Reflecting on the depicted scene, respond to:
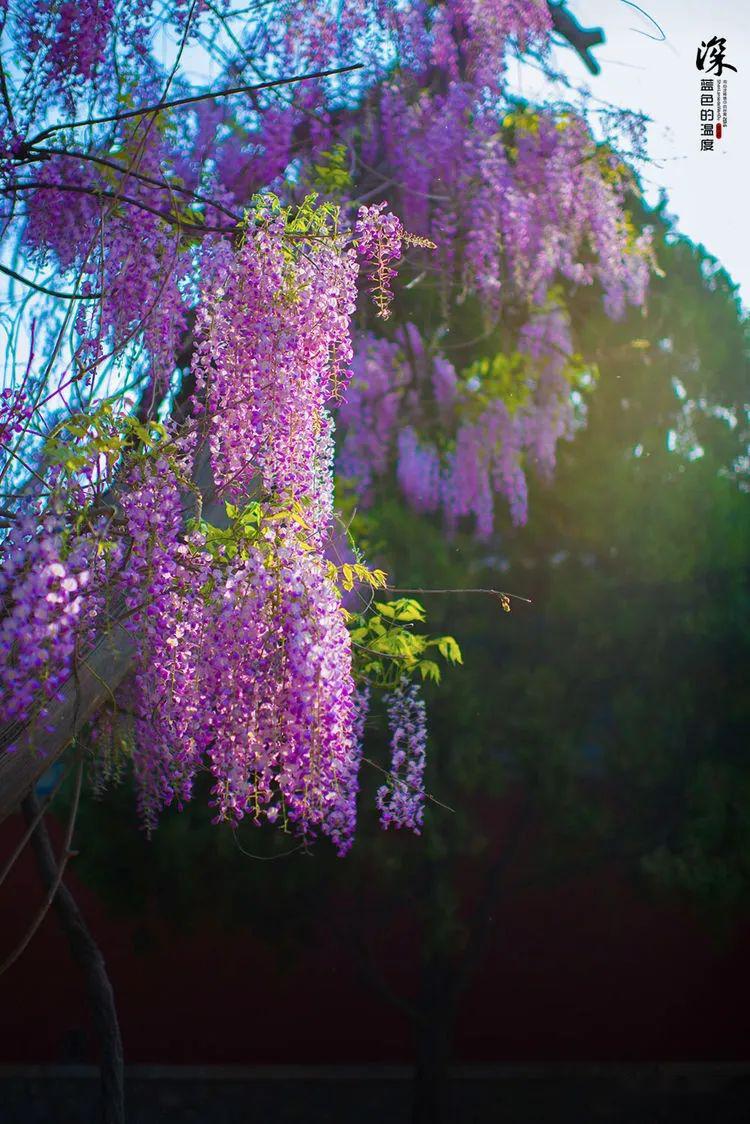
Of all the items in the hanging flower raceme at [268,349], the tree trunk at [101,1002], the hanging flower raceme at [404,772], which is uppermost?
the hanging flower raceme at [268,349]

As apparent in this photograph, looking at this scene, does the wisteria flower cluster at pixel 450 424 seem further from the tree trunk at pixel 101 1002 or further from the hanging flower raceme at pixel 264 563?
the hanging flower raceme at pixel 264 563

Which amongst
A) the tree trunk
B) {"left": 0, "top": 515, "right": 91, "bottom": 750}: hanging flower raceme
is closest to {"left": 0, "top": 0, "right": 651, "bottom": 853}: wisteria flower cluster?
{"left": 0, "top": 515, "right": 91, "bottom": 750}: hanging flower raceme

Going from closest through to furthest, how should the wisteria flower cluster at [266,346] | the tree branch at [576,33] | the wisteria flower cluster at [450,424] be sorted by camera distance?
the wisteria flower cluster at [266,346]
the tree branch at [576,33]
the wisteria flower cluster at [450,424]

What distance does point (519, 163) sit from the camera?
562 cm

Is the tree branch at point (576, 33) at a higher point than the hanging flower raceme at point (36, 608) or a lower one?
higher

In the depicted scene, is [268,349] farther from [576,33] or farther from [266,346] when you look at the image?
[576,33]

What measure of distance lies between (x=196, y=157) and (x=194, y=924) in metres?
3.59

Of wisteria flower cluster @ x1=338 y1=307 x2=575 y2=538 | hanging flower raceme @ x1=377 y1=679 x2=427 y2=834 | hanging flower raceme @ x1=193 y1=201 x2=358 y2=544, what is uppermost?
wisteria flower cluster @ x1=338 y1=307 x2=575 y2=538

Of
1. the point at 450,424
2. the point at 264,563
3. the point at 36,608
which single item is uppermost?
the point at 450,424

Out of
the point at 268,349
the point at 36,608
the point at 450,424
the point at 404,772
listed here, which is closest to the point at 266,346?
the point at 268,349

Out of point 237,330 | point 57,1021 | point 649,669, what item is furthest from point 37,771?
point 57,1021

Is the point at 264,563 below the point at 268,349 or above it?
below

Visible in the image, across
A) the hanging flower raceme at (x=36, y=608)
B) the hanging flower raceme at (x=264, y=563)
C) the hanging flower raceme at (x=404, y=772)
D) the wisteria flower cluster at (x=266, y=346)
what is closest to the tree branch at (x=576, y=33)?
the wisteria flower cluster at (x=266, y=346)

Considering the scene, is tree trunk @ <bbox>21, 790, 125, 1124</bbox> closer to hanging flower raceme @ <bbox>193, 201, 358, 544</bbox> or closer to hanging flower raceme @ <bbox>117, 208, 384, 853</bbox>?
hanging flower raceme @ <bbox>117, 208, 384, 853</bbox>
